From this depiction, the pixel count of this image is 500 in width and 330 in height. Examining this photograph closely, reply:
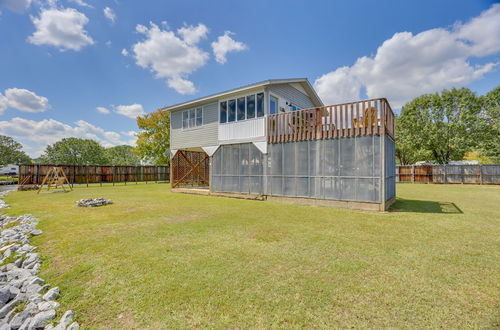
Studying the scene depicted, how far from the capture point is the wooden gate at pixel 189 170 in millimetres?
16020

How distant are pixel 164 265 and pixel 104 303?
99 centimetres

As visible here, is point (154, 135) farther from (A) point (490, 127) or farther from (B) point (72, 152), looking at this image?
(A) point (490, 127)

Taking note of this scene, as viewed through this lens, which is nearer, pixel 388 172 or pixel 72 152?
pixel 388 172

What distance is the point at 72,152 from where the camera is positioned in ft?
141

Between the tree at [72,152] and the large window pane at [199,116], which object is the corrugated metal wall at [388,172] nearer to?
the large window pane at [199,116]

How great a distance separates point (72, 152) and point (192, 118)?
42537 mm

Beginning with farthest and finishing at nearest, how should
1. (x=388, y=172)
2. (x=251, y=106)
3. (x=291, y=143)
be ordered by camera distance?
(x=251, y=106), (x=291, y=143), (x=388, y=172)

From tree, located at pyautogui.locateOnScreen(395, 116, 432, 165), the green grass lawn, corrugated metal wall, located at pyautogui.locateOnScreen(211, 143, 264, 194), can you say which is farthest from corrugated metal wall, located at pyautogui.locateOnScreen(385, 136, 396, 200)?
tree, located at pyautogui.locateOnScreen(395, 116, 432, 165)

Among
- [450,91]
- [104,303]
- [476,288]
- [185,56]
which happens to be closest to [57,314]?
[104,303]

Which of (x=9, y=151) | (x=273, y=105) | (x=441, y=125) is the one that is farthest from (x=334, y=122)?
(x=9, y=151)

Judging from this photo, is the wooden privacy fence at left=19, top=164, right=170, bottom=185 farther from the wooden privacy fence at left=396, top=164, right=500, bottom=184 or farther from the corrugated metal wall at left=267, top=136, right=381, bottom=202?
the wooden privacy fence at left=396, top=164, right=500, bottom=184

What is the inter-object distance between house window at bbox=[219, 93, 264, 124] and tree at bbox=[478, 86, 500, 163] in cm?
2499

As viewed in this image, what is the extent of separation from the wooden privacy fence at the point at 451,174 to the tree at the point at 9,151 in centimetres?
5969

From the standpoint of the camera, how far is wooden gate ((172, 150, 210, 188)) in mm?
16020
